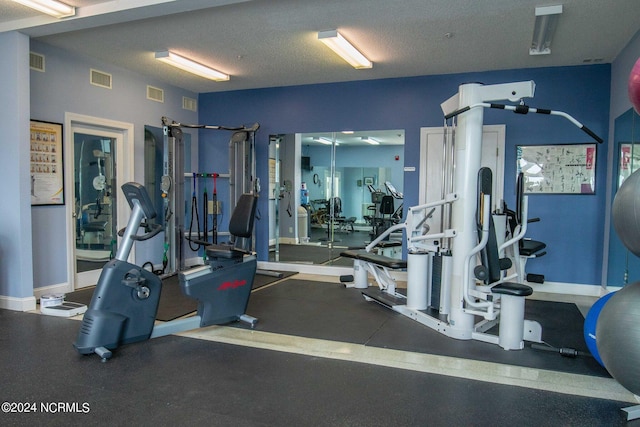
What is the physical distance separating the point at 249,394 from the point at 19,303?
3091mm

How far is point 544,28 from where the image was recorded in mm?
4086

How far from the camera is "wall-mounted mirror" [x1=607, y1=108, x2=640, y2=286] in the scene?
13.6 ft

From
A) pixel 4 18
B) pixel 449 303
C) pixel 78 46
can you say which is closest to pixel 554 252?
pixel 449 303

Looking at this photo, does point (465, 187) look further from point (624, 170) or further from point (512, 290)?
point (624, 170)

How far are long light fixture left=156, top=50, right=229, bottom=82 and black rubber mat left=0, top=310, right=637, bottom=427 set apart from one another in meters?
3.35

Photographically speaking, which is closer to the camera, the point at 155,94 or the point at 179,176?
the point at 179,176

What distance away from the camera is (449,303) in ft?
12.8

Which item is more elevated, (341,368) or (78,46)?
(78,46)

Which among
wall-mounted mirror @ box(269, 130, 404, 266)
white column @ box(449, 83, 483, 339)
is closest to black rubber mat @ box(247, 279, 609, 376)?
white column @ box(449, 83, 483, 339)

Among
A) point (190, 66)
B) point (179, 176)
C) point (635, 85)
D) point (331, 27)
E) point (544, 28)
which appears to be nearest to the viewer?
point (635, 85)

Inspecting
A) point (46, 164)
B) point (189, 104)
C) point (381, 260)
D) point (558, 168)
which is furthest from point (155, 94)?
point (558, 168)

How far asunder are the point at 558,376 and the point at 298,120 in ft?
15.8

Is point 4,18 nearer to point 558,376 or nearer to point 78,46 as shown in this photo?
point 78,46

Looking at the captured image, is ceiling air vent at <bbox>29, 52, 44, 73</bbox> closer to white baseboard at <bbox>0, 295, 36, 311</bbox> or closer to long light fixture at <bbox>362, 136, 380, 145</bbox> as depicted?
white baseboard at <bbox>0, 295, 36, 311</bbox>
